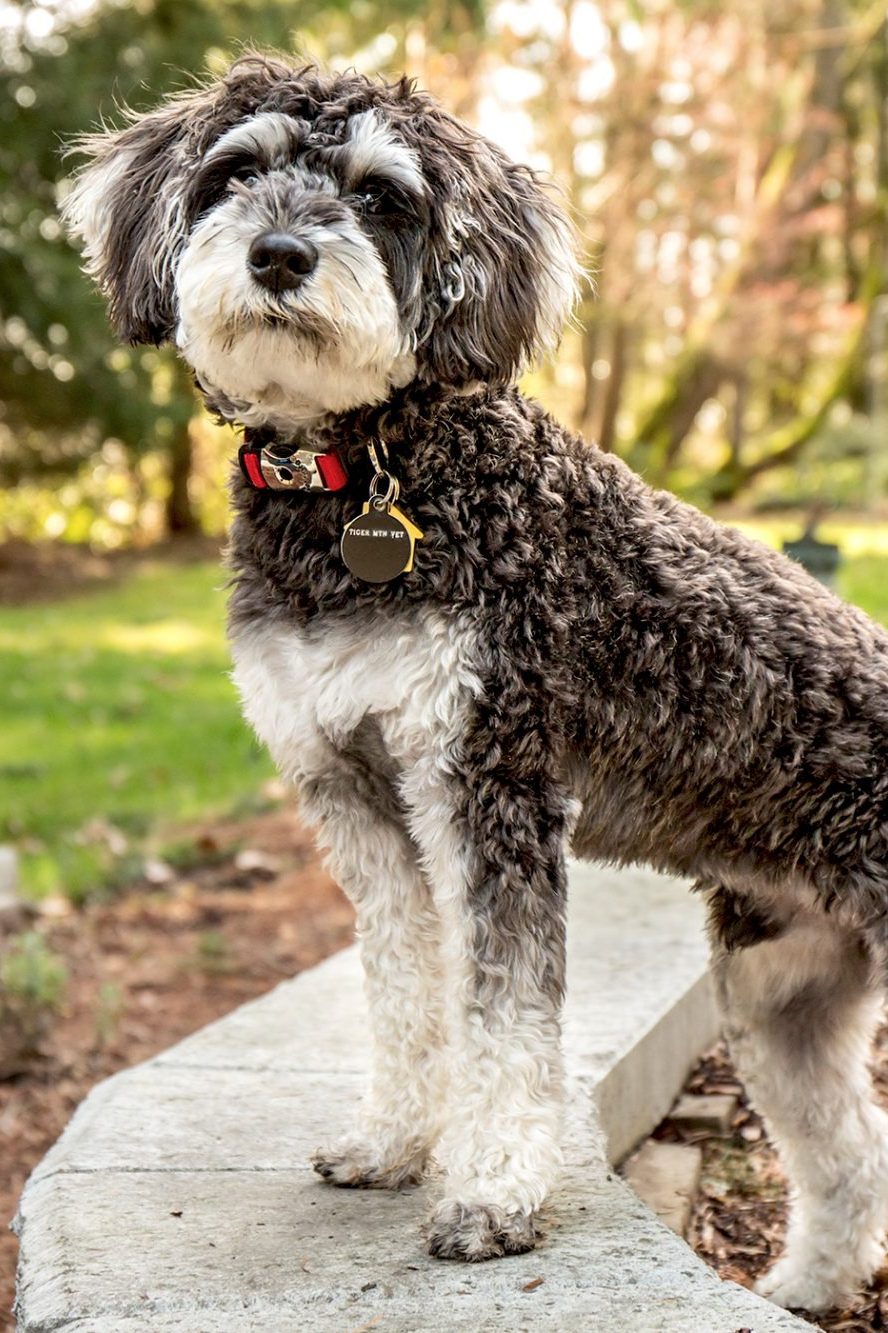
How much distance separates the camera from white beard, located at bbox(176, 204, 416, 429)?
8.56 feet

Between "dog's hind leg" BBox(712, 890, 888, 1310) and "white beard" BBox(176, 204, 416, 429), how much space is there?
52.4 inches

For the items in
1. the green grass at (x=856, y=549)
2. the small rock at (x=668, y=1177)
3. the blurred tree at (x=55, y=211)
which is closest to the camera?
the small rock at (x=668, y=1177)

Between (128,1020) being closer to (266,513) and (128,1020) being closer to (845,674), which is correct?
(266,513)

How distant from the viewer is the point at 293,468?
2.92 meters

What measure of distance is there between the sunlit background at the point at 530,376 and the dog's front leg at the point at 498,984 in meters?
3.71

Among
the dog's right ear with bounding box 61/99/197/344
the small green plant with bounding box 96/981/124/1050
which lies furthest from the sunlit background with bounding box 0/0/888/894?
the dog's right ear with bounding box 61/99/197/344

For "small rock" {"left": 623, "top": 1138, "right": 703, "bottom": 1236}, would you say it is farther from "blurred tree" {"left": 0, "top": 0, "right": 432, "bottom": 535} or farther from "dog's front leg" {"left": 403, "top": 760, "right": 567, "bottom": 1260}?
"blurred tree" {"left": 0, "top": 0, "right": 432, "bottom": 535}

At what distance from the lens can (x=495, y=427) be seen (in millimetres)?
2969

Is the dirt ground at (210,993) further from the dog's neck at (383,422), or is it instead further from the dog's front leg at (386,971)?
the dog's neck at (383,422)

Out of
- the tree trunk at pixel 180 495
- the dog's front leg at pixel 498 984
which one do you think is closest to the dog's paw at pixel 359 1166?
the dog's front leg at pixel 498 984

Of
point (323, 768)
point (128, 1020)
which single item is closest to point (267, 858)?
point (128, 1020)

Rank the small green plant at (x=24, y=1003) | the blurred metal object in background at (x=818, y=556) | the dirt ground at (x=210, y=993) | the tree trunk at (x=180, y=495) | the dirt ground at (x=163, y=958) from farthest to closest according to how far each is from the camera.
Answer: the tree trunk at (x=180, y=495)
the blurred metal object in background at (x=818, y=556)
the small green plant at (x=24, y=1003)
the dirt ground at (x=163, y=958)
the dirt ground at (x=210, y=993)

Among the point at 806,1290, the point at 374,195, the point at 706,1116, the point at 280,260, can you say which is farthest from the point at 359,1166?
the point at 374,195

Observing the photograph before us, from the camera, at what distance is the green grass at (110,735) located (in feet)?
22.5
